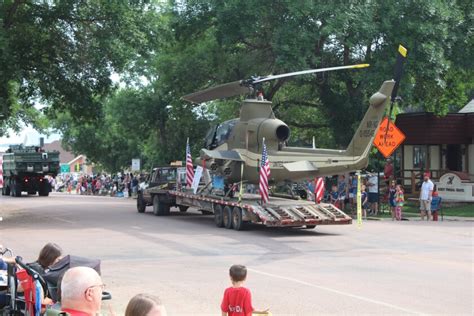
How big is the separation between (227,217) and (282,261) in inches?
258

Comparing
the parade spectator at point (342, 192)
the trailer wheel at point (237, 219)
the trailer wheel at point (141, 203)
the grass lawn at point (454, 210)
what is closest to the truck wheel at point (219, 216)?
the trailer wheel at point (237, 219)

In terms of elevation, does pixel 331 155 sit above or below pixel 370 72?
below

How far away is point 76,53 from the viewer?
81.2 ft

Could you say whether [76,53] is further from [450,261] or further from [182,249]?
[450,261]

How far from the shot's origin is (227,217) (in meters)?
20.3

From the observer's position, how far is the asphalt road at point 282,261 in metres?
9.81

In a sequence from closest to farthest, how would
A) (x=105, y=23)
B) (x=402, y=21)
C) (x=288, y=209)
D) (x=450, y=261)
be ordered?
(x=450, y=261), (x=288, y=209), (x=105, y=23), (x=402, y=21)

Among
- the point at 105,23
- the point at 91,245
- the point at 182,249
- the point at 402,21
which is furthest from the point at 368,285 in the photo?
the point at 402,21

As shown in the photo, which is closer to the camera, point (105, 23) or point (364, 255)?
point (364, 255)

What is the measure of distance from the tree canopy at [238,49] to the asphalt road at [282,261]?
5.56m

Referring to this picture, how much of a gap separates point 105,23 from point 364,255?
13773 mm

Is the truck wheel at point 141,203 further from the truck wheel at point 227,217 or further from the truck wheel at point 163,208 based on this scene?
the truck wheel at point 227,217

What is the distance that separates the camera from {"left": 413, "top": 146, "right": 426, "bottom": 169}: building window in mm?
34969

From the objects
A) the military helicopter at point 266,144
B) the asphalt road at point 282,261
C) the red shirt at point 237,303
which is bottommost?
the asphalt road at point 282,261
